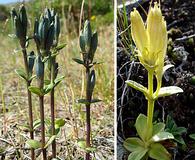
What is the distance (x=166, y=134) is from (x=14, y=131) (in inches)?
24.4

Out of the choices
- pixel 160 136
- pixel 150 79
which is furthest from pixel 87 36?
pixel 160 136

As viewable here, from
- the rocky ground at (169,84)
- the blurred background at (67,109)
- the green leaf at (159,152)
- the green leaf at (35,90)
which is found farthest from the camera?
the blurred background at (67,109)

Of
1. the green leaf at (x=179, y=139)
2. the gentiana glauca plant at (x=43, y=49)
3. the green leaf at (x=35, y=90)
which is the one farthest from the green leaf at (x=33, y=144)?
the green leaf at (x=179, y=139)

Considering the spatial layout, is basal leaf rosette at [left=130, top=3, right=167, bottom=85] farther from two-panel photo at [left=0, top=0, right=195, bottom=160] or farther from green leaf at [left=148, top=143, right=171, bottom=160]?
green leaf at [left=148, top=143, right=171, bottom=160]

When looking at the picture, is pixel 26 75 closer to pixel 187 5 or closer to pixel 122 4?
pixel 122 4

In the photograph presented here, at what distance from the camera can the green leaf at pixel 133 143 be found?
98cm

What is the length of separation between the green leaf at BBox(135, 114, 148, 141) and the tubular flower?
140mm

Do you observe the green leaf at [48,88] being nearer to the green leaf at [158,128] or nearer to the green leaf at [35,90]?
the green leaf at [35,90]

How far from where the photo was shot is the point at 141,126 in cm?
98

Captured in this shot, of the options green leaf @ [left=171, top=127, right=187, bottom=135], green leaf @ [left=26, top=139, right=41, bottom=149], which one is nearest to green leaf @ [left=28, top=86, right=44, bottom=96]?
green leaf @ [left=26, top=139, right=41, bottom=149]

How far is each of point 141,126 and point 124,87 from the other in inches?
5.3

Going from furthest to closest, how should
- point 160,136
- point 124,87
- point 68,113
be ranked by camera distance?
point 68,113 → point 124,87 → point 160,136

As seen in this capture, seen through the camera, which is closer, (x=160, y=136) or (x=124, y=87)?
(x=160, y=136)

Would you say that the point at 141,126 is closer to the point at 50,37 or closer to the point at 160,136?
the point at 160,136
